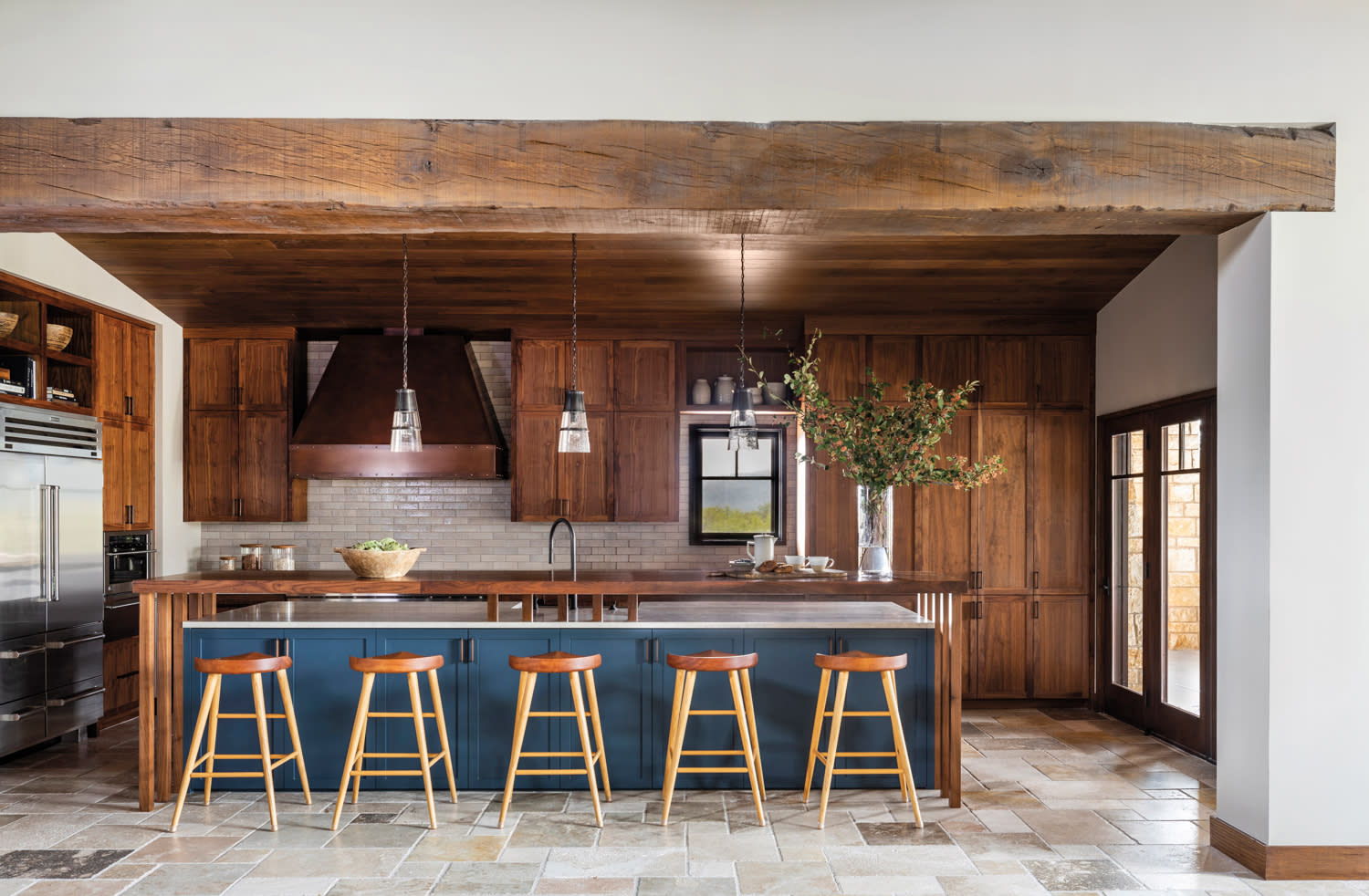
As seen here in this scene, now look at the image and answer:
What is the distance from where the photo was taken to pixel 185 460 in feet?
22.9

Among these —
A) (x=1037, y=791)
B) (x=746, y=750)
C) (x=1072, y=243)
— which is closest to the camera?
(x=746, y=750)

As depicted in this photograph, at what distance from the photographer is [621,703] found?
461 centimetres

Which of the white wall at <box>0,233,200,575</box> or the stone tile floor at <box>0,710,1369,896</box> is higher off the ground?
the white wall at <box>0,233,200,575</box>

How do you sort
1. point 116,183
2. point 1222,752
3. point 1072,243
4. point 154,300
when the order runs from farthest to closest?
point 154,300 → point 1072,243 → point 1222,752 → point 116,183

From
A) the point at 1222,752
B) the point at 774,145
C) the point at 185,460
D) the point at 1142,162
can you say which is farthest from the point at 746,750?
the point at 185,460

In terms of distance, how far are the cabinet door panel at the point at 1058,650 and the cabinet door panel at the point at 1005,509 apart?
232mm

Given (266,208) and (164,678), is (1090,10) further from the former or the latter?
(164,678)

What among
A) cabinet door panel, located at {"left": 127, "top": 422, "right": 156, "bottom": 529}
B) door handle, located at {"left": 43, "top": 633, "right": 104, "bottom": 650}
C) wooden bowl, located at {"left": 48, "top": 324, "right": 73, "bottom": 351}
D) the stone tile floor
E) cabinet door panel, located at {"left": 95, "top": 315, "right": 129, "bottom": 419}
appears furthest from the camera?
cabinet door panel, located at {"left": 127, "top": 422, "right": 156, "bottom": 529}

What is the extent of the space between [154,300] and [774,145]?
4.86 metres

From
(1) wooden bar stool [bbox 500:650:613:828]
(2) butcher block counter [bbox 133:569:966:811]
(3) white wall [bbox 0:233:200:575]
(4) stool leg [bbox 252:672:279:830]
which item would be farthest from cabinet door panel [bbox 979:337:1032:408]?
(3) white wall [bbox 0:233:200:575]

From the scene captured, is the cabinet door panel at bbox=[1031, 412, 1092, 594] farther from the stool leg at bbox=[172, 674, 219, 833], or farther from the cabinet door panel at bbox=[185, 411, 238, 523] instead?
the cabinet door panel at bbox=[185, 411, 238, 523]

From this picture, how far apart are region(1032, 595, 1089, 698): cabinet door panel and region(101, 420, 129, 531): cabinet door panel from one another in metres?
5.90

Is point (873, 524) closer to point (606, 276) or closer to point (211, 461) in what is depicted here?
point (606, 276)

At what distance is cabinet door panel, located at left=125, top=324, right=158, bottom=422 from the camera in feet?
20.8
